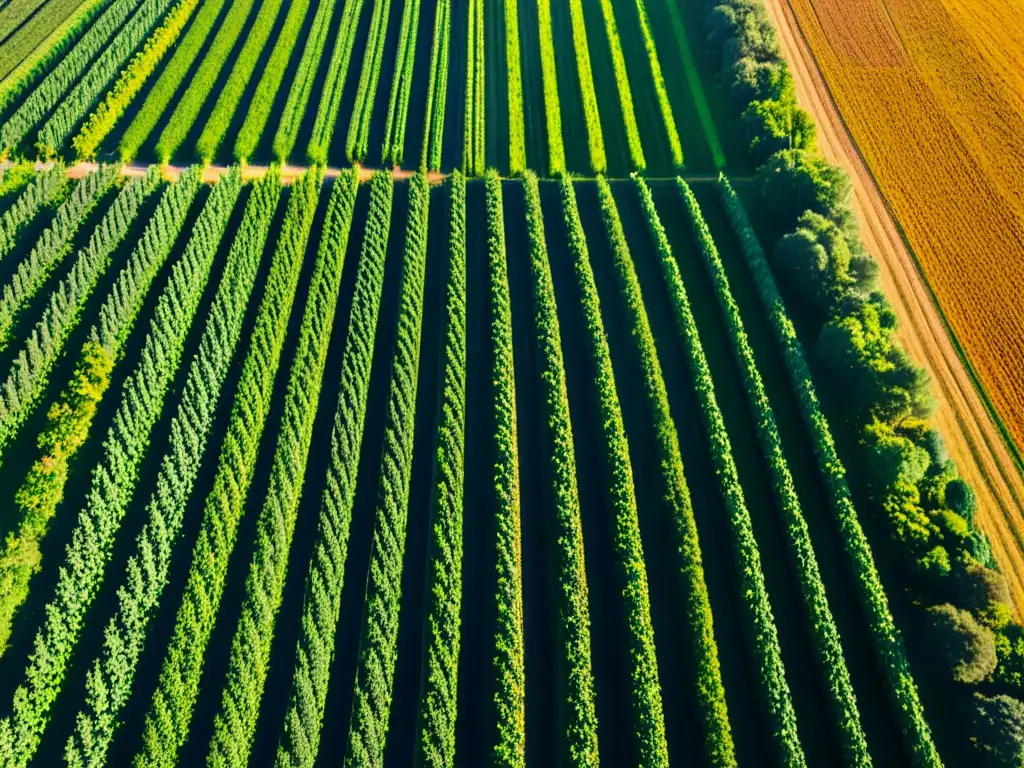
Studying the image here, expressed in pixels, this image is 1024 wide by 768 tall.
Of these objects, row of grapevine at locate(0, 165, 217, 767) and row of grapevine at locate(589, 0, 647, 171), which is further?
row of grapevine at locate(589, 0, 647, 171)

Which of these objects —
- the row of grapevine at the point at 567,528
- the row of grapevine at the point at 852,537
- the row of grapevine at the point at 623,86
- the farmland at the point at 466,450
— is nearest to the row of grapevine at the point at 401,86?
the farmland at the point at 466,450

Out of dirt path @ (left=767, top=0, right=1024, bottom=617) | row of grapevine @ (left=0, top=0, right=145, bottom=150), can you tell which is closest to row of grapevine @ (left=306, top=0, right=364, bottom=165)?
row of grapevine @ (left=0, top=0, right=145, bottom=150)

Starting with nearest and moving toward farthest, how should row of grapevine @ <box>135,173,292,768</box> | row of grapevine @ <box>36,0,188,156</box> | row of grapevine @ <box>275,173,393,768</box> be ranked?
row of grapevine @ <box>135,173,292,768</box>
row of grapevine @ <box>275,173,393,768</box>
row of grapevine @ <box>36,0,188,156</box>

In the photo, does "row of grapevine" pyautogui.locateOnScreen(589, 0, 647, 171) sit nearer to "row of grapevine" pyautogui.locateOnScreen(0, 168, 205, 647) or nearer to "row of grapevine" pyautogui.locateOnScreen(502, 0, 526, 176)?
"row of grapevine" pyautogui.locateOnScreen(502, 0, 526, 176)

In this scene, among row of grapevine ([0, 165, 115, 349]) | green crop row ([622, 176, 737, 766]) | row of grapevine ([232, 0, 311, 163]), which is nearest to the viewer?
green crop row ([622, 176, 737, 766])

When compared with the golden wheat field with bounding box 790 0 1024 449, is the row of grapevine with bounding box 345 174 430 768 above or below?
below

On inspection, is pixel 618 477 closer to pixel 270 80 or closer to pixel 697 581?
pixel 697 581
